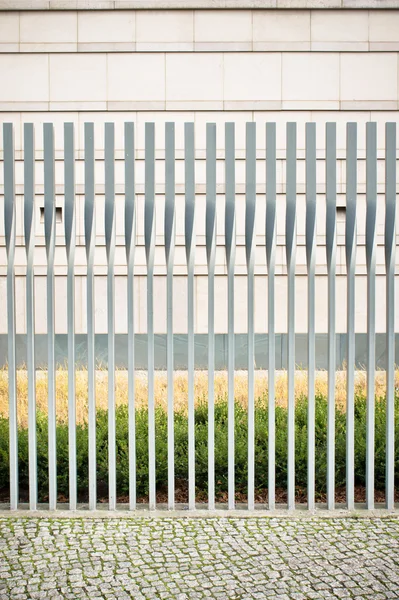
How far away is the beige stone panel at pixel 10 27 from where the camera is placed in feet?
45.4

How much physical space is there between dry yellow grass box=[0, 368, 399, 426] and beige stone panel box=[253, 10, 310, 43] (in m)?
7.29

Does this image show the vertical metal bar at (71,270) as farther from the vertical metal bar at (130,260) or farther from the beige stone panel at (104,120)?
the beige stone panel at (104,120)

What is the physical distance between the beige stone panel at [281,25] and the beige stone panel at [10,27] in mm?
5198

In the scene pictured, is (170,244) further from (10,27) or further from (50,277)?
(10,27)

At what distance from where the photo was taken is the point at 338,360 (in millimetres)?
13234

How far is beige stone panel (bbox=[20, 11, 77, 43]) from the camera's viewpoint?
13.8m

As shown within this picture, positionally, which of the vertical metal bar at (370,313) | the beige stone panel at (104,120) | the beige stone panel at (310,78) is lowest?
the vertical metal bar at (370,313)

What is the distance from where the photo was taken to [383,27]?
45.1ft

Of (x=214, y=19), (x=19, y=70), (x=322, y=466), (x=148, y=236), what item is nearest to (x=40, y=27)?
(x=19, y=70)

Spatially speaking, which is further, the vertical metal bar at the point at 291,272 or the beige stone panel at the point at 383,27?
the beige stone panel at the point at 383,27

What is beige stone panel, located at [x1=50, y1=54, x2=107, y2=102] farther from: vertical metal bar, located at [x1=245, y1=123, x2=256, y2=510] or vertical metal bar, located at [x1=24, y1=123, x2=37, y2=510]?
vertical metal bar, located at [x1=245, y1=123, x2=256, y2=510]

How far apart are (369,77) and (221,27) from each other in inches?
133

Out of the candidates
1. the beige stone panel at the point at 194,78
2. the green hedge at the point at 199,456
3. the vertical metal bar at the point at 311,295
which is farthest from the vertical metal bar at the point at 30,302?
the beige stone panel at the point at 194,78

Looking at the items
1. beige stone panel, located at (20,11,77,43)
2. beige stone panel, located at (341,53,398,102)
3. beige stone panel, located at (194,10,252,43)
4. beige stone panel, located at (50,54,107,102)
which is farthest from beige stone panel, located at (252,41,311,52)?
beige stone panel, located at (20,11,77,43)
